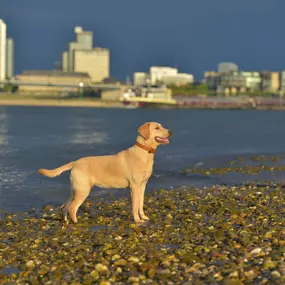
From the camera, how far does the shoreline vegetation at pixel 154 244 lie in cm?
470

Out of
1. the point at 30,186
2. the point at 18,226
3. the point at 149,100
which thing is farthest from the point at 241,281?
the point at 149,100

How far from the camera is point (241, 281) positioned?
14.4 feet

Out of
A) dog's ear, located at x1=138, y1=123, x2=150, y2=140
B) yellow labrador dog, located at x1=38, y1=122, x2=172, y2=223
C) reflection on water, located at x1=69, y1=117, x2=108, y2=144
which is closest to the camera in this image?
dog's ear, located at x1=138, y1=123, x2=150, y2=140

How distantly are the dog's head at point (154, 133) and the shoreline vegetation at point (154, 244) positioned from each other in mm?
1029

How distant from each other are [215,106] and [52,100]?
36.6 meters

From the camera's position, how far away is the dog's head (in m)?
6.60

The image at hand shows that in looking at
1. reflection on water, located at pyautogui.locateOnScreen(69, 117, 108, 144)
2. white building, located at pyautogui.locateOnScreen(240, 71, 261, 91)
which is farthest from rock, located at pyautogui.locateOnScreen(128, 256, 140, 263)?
white building, located at pyautogui.locateOnScreen(240, 71, 261, 91)

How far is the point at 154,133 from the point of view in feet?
21.8

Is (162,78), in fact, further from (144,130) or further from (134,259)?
(134,259)

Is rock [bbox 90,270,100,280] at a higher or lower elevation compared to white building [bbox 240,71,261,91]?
lower

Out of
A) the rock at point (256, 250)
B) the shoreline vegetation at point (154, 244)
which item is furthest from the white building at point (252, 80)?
the rock at point (256, 250)

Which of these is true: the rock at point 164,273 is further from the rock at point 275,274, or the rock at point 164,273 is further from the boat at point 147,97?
the boat at point 147,97

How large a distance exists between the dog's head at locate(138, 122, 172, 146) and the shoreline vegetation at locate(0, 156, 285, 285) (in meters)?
1.03

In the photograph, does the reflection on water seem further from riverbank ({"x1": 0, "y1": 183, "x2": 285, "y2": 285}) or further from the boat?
the boat
